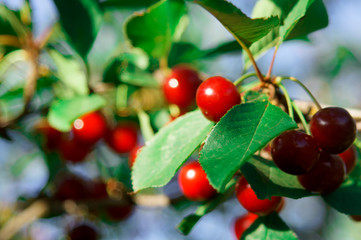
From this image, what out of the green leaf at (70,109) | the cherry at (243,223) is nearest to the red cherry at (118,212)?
the green leaf at (70,109)

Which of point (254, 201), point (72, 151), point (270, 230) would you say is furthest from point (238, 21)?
point (72, 151)

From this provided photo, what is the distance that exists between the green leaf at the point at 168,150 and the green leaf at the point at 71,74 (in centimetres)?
61

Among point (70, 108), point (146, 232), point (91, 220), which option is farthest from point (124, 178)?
point (146, 232)

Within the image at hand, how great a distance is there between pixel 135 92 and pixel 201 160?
1075 mm

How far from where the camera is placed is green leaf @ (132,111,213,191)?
754 millimetres

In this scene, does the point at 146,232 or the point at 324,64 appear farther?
the point at 324,64

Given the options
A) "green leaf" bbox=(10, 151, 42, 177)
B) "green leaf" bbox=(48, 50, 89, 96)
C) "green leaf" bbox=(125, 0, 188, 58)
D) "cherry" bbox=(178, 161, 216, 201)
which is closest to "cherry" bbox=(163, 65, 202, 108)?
"green leaf" bbox=(125, 0, 188, 58)

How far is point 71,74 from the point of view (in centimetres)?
146

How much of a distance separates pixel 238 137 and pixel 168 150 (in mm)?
239

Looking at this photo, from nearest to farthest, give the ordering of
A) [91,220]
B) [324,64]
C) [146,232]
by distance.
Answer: [91,220] < [146,232] < [324,64]

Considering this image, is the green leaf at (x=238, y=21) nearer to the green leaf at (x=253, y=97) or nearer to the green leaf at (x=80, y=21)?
the green leaf at (x=253, y=97)

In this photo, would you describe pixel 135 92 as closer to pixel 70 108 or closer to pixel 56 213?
pixel 70 108

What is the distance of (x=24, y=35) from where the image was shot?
148 centimetres

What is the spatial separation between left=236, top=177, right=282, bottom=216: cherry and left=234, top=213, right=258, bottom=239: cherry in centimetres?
17
